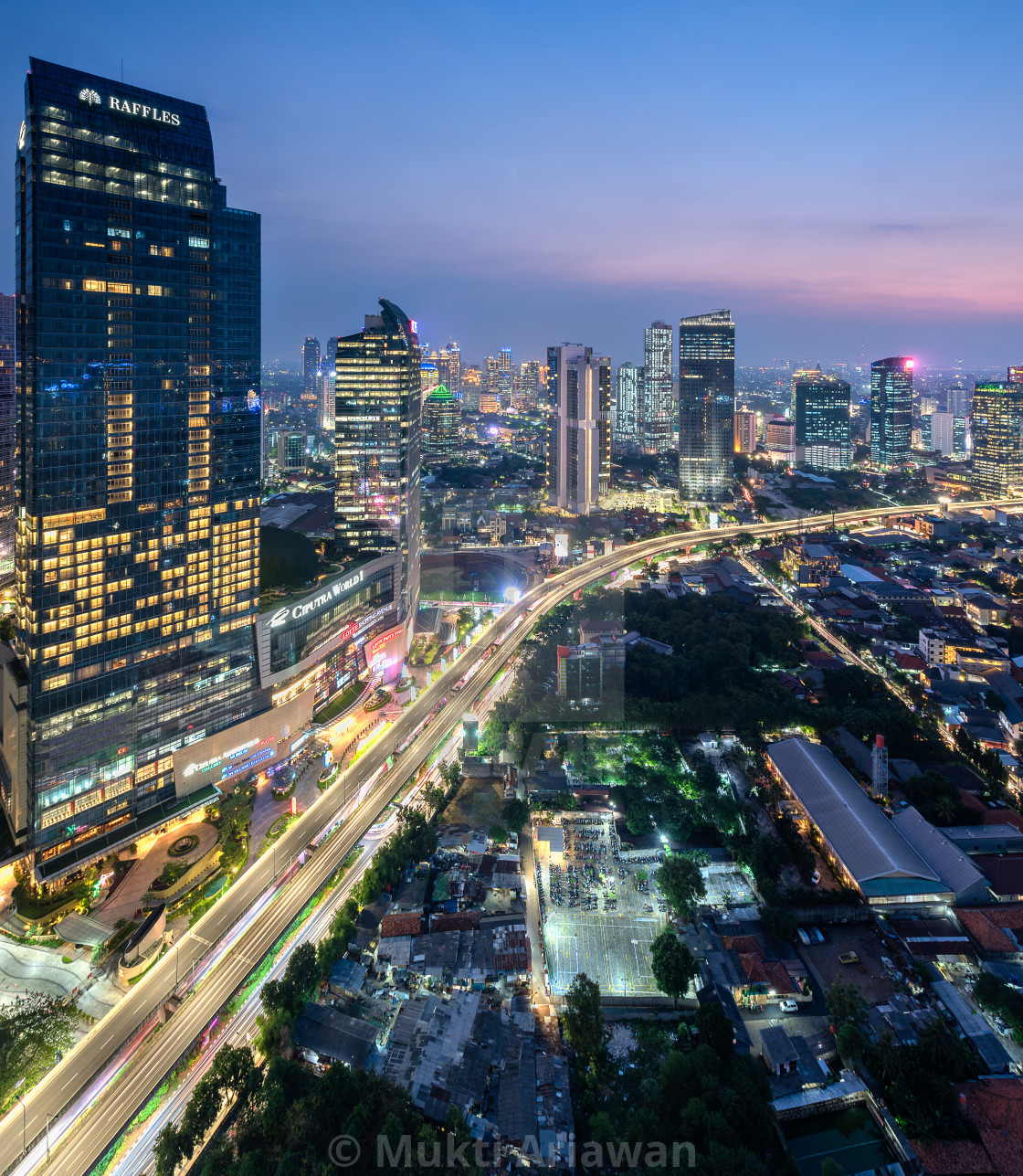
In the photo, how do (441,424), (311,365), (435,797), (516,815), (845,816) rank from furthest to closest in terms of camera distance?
(311,365)
(441,424)
(435,797)
(516,815)
(845,816)

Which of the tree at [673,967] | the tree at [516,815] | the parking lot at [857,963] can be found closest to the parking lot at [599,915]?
the tree at [673,967]

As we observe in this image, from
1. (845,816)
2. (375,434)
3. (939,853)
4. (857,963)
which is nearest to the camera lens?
(857,963)

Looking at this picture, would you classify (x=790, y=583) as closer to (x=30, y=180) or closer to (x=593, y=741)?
(x=593, y=741)

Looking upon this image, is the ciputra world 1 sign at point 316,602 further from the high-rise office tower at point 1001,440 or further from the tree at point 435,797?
the high-rise office tower at point 1001,440

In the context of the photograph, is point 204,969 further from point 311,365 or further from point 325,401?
point 311,365

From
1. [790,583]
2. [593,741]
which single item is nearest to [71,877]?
[593,741]

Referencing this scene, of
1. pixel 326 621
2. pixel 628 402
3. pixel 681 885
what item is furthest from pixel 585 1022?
pixel 628 402

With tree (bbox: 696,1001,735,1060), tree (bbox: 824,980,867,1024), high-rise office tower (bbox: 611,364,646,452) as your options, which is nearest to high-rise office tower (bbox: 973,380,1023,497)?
high-rise office tower (bbox: 611,364,646,452)
